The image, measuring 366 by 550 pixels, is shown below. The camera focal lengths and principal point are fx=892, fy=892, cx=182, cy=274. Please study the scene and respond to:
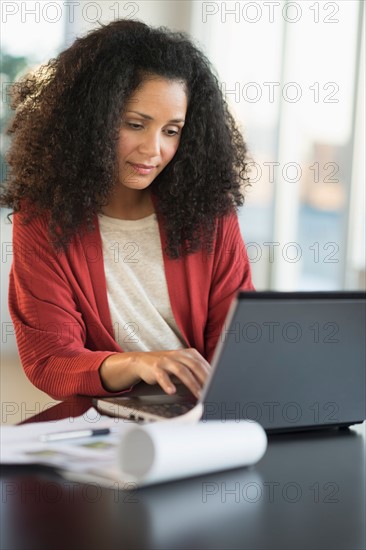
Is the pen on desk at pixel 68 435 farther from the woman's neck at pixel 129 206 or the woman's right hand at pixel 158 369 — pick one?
the woman's neck at pixel 129 206

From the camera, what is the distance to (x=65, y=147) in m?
2.05

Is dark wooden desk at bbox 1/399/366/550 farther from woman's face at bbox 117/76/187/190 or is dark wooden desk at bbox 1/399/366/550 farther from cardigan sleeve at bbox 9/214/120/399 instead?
woman's face at bbox 117/76/187/190

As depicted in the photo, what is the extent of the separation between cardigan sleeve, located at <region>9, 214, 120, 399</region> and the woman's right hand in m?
0.03

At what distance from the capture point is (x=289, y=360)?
129cm

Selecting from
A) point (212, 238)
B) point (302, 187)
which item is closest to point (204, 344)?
point (212, 238)

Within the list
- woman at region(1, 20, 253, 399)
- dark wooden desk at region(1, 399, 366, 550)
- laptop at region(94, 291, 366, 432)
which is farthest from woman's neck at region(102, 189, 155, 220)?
dark wooden desk at region(1, 399, 366, 550)

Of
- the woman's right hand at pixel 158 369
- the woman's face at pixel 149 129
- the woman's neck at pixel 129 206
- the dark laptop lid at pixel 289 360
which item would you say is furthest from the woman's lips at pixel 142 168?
the dark laptop lid at pixel 289 360

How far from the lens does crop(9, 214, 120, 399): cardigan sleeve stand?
1.64 m

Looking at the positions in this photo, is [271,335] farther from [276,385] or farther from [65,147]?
[65,147]

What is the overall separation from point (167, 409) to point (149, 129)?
2.68 ft

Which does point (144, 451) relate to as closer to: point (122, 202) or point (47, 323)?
point (47, 323)

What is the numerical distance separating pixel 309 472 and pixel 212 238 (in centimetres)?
100

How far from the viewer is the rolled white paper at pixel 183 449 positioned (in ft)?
3.45

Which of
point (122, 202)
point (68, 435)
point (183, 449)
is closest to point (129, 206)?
point (122, 202)
